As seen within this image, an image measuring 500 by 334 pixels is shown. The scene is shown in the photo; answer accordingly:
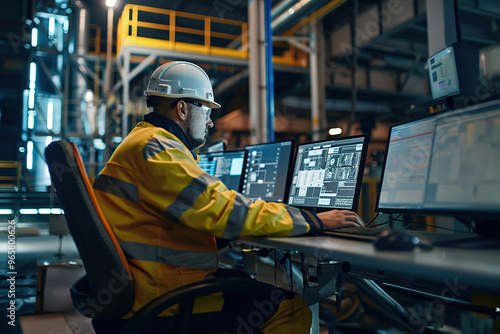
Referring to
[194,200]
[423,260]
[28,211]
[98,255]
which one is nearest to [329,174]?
[194,200]

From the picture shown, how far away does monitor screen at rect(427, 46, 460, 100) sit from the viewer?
1.69m

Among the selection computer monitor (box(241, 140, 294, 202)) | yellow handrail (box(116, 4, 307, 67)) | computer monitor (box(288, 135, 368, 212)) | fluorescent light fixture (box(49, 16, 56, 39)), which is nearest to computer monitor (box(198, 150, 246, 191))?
computer monitor (box(241, 140, 294, 202))

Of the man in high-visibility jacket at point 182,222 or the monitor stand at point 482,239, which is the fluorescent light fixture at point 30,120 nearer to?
the man in high-visibility jacket at point 182,222

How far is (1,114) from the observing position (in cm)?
438

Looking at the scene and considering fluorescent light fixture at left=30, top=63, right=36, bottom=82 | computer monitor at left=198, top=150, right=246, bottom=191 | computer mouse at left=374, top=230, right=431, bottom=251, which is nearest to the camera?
computer mouse at left=374, top=230, right=431, bottom=251

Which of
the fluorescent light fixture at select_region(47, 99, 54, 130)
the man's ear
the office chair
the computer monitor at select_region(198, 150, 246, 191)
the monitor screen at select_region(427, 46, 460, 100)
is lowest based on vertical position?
the office chair

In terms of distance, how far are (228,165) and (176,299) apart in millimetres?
1553

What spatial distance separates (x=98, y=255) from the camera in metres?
1.00

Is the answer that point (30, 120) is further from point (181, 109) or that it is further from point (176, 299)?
point (176, 299)

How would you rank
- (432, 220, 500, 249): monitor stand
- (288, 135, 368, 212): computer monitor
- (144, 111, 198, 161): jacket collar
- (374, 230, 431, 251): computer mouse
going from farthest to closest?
(288, 135, 368, 212): computer monitor → (144, 111, 198, 161): jacket collar → (432, 220, 500, 249): monitor stand → (374, 230, 431, 251): computer mouse

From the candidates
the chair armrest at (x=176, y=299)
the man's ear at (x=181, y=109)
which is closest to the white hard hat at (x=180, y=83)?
the man's ear at (x=181, y=109)

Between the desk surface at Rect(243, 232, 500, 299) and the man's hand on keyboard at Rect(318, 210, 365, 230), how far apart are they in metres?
0.08

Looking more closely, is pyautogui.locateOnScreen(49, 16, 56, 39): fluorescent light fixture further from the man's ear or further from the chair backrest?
the chair backrest

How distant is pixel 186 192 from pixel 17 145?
3713 mm
